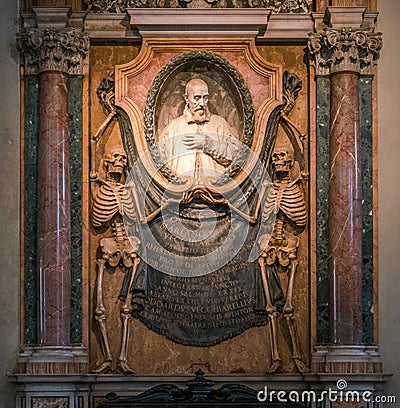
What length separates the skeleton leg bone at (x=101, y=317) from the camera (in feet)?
46.6

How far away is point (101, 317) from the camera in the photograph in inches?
562

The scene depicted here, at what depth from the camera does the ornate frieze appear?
14.6 meters

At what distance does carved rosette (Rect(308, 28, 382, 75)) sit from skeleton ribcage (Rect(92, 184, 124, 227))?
2474mm

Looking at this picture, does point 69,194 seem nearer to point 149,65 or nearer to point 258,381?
point 149,65

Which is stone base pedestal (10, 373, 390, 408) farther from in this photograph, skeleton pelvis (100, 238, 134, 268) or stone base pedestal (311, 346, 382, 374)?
skeleton pelvis (100, 238, 134, 268)

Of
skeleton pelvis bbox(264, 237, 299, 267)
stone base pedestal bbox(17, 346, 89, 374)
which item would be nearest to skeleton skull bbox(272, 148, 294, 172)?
skeleton pelvis bbox(264, 237, 299, 267)

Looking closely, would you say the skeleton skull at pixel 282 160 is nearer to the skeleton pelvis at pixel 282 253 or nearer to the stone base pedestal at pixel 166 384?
the skeleton pelvis at pixel 282 253

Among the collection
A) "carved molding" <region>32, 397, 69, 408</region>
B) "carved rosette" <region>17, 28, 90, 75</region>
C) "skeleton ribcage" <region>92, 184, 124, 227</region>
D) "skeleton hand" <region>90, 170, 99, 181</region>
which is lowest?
"carved molding" <region>32, 397, 69, 408</region>

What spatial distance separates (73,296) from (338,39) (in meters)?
3.81

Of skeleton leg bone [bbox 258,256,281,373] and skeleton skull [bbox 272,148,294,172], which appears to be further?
skeleton skull [bbox 272,148,294,172]

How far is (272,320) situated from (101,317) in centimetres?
177

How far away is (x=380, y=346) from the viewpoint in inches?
560

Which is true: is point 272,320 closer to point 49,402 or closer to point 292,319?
point 292,319

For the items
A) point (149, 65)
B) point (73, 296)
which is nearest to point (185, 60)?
point (149, 65)
